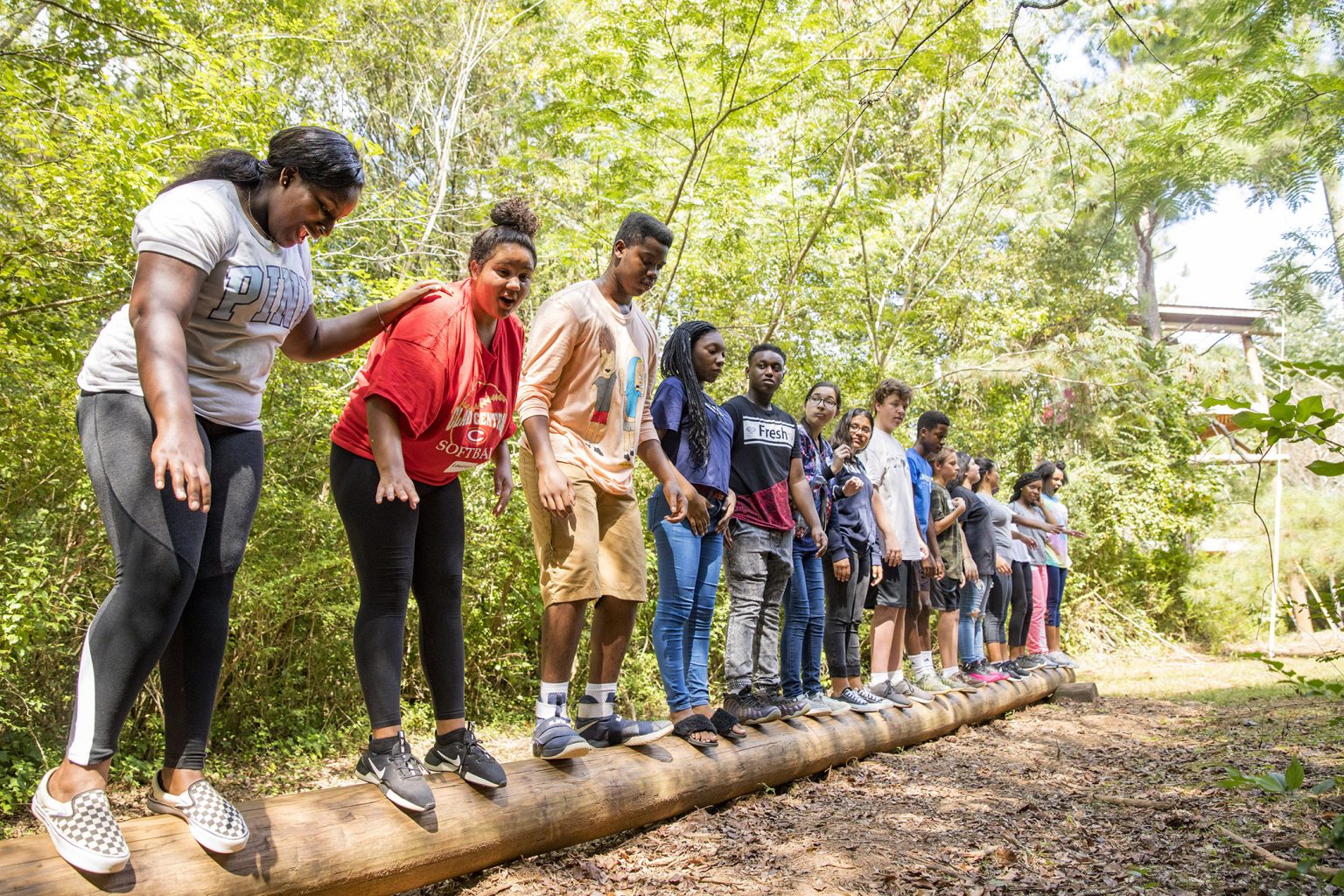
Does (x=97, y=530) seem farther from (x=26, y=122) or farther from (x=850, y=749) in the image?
(x=850, y=749)

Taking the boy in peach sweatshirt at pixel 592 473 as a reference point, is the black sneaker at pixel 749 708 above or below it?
below

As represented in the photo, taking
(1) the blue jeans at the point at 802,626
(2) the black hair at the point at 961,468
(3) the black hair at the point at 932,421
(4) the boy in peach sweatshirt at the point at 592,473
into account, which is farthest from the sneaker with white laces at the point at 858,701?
(2) the black hair at the point at 961,468

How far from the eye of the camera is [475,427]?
3391 mm

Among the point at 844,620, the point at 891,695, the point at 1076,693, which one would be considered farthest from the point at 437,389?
the point at 1076,693

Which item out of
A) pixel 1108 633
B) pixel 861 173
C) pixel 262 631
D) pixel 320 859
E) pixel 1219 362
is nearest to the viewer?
pixel 320 859

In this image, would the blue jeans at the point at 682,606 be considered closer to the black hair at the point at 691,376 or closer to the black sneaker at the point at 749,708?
the black hair at the point at 691,376

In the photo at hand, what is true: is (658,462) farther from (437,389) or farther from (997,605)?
(997,605)

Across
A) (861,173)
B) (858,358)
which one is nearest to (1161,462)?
(858,358)

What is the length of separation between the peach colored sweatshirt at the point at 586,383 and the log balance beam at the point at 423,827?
1.20 meters

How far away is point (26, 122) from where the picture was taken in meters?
4.78

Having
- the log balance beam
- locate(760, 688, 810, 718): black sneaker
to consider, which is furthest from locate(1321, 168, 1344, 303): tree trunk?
the log balance beam

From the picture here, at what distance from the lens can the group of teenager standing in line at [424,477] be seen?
Result: 2408mm

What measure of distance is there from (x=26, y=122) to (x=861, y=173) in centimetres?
842

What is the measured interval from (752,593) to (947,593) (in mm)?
3310
